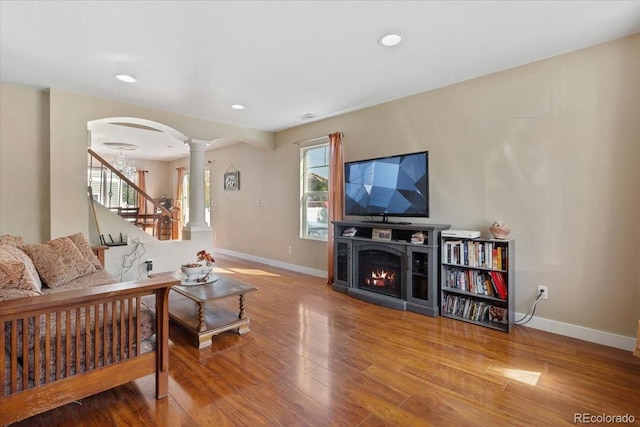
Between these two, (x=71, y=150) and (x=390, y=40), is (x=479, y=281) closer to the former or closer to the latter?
(x=390, y=40)

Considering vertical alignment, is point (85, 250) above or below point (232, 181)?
below

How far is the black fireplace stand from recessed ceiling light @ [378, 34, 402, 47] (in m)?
1.76

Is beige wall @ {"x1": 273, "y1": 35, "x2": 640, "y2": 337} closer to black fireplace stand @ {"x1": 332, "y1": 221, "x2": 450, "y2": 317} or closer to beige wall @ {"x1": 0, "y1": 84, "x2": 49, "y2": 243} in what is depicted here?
black fireplace stand @ {"x1": 332, "y1": 221, "x2": 450, "y2": 317}

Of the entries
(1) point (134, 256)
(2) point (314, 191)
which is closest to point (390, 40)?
(2) point (314, 191)

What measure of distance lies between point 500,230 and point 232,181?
17.7 feet

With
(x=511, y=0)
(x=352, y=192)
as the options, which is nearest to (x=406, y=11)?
(x=511, y=0)

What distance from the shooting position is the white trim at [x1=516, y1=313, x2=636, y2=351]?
7.83 ft

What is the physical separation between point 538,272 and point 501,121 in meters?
1.50

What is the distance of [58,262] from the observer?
2.62m

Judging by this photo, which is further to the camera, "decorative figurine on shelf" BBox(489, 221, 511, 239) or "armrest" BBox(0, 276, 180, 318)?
"decorative figurine on shelf" BBox(489, 221, 511, 239)

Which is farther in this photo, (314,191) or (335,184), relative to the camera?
(314,191)

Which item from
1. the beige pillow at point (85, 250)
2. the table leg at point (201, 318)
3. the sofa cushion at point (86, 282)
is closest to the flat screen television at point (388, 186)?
the table leg at point (201, 318)

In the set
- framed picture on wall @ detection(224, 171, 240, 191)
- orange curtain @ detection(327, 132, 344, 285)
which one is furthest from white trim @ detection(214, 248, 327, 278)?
framed picture on wall @ detection(224, 171, 240, 191)

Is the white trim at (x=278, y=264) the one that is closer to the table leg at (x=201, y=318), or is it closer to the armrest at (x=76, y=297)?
the table leg at (x=201, y=318)
